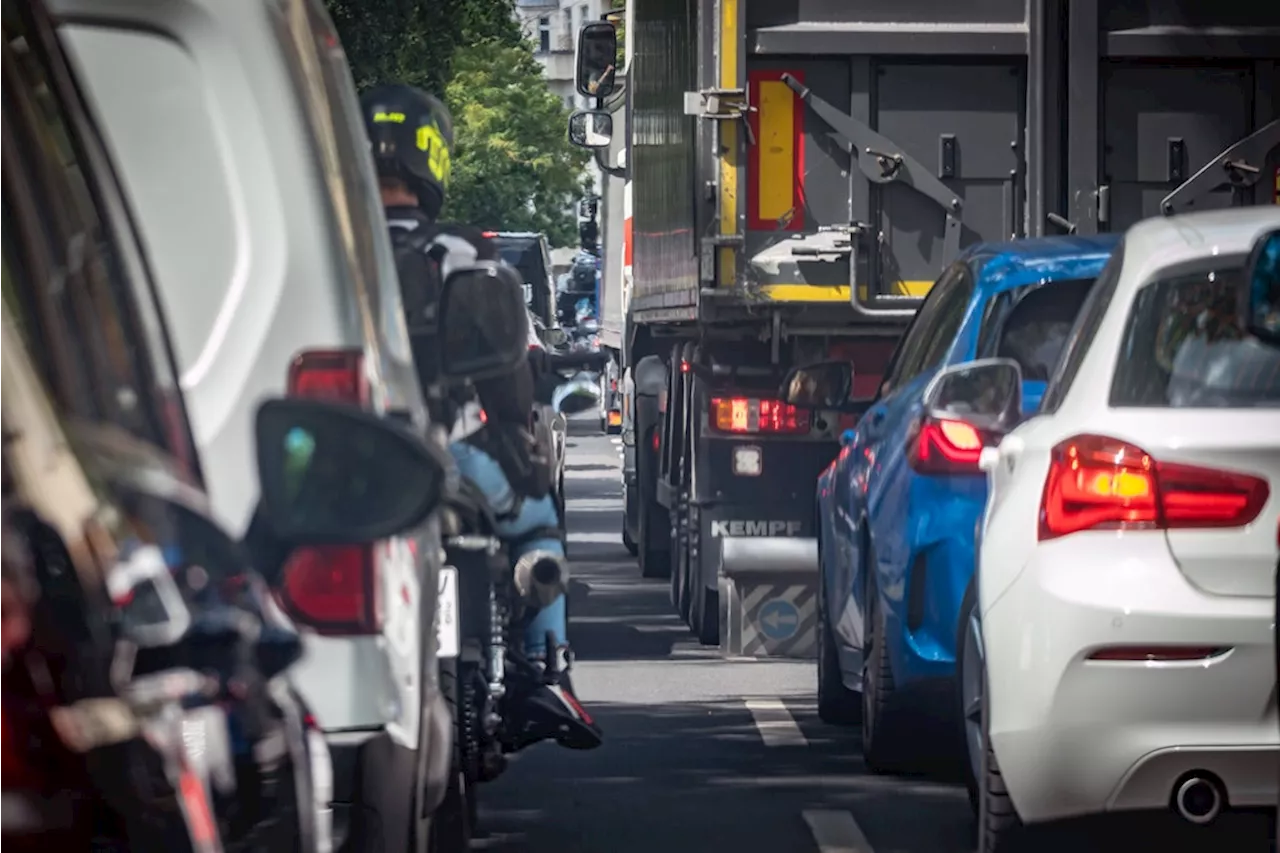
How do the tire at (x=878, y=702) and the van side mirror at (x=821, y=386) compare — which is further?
the van side mirror at (x=821, y=386)

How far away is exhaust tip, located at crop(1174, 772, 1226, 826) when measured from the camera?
574 centimetres

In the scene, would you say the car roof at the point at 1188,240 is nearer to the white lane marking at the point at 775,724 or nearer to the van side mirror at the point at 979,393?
the van side mirror at the point at 979,393

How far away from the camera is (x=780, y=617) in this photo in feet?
40.1

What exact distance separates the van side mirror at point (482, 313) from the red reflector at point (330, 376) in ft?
6.87

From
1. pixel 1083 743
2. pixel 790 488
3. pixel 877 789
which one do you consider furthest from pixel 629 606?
pixel 1083 743

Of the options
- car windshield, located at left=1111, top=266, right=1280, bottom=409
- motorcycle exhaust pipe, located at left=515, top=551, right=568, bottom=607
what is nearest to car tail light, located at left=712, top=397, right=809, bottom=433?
motorcycle exhaust pipe, located at left=515, top=551, right=568, bottom=607

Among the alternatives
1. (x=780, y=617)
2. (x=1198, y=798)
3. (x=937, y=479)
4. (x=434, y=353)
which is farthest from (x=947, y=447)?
(x=780, y=617)

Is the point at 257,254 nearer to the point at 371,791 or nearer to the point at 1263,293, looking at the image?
the point at 371,791

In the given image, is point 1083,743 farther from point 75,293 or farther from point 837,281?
point 837,281

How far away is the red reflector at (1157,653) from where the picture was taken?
5648mm

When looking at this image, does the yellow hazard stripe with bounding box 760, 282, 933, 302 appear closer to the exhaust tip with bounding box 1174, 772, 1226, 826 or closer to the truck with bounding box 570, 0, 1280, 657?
the truck with bounding box 570, 0, 1280, 657

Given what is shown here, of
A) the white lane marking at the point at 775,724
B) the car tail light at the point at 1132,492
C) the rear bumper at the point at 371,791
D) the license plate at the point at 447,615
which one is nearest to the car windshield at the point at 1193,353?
the car tail light at the point at 1132,492

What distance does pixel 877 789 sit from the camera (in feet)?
29.0

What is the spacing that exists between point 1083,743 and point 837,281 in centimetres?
621
